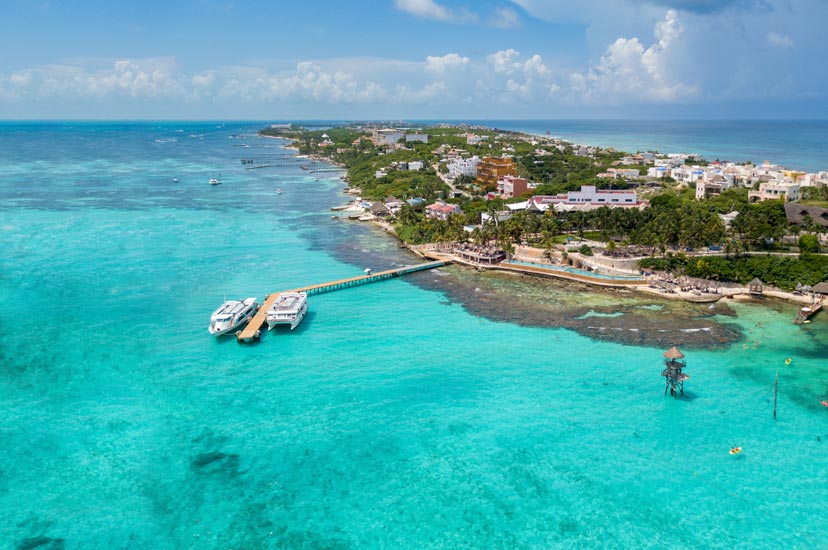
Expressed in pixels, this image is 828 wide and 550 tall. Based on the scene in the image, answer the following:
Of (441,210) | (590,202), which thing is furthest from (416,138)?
(590,202)

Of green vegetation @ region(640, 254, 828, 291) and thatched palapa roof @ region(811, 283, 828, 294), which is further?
green vegetation @ region(640, 254, 828, 291)

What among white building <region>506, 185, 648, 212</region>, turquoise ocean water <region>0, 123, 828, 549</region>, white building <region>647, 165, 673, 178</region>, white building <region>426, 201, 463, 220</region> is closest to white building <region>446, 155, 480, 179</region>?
white building <region>647, 165, 673, 178</region>

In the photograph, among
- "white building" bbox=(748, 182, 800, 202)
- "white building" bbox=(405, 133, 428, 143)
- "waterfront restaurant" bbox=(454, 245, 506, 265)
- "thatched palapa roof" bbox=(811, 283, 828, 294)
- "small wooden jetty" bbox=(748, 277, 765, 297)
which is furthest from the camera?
"white building" bbox=(405, 133, 428, 143)

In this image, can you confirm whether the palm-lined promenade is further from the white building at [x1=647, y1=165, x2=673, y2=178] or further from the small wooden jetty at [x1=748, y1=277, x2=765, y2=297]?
the small wooden jetty at [x1=748, y1=277, x2=765, y2=297]

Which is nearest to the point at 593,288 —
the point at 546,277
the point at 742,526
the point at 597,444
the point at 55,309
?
the point at 546,277

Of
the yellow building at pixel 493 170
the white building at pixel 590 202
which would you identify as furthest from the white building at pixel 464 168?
the white building at pixel 590 202

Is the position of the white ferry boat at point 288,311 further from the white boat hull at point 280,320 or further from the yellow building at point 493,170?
the yellow building at point 493,170
